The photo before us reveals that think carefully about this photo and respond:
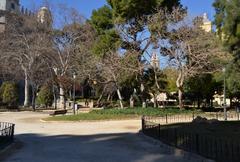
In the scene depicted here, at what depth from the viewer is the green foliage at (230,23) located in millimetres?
13101

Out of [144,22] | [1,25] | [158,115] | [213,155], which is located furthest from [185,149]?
[1,25]

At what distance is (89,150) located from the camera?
55.8ft

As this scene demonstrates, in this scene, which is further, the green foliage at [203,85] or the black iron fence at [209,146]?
the green foliage at [203,85]

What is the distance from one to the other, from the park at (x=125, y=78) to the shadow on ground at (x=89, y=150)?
40 mm

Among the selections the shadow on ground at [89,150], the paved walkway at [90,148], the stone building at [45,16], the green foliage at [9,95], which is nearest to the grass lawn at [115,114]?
the paved walkway at [90,148]

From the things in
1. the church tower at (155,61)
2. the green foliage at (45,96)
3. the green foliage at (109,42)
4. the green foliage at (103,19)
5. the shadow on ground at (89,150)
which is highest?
the green foliage at (103,19)

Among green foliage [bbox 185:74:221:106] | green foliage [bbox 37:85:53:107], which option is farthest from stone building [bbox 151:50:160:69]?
green foliage [bbox 37:85:53:107]

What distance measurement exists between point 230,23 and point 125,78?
28668mm

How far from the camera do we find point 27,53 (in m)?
59.9

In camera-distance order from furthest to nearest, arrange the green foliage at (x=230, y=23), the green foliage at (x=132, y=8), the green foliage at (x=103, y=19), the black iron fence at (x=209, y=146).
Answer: the green foliage at (x=103, y=19) < the green foliage at (x=132, y=8) < the green foliage at (x=230, y=23) < the black iron fence at (x=209, y=146)

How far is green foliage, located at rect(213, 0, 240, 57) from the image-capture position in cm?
1310

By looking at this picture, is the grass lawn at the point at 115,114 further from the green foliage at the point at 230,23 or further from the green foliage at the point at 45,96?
the green foliage at the point at 45,96

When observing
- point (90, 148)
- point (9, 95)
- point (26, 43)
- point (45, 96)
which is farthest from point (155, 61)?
point (26, 43)

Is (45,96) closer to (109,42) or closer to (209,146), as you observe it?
(109,42)
